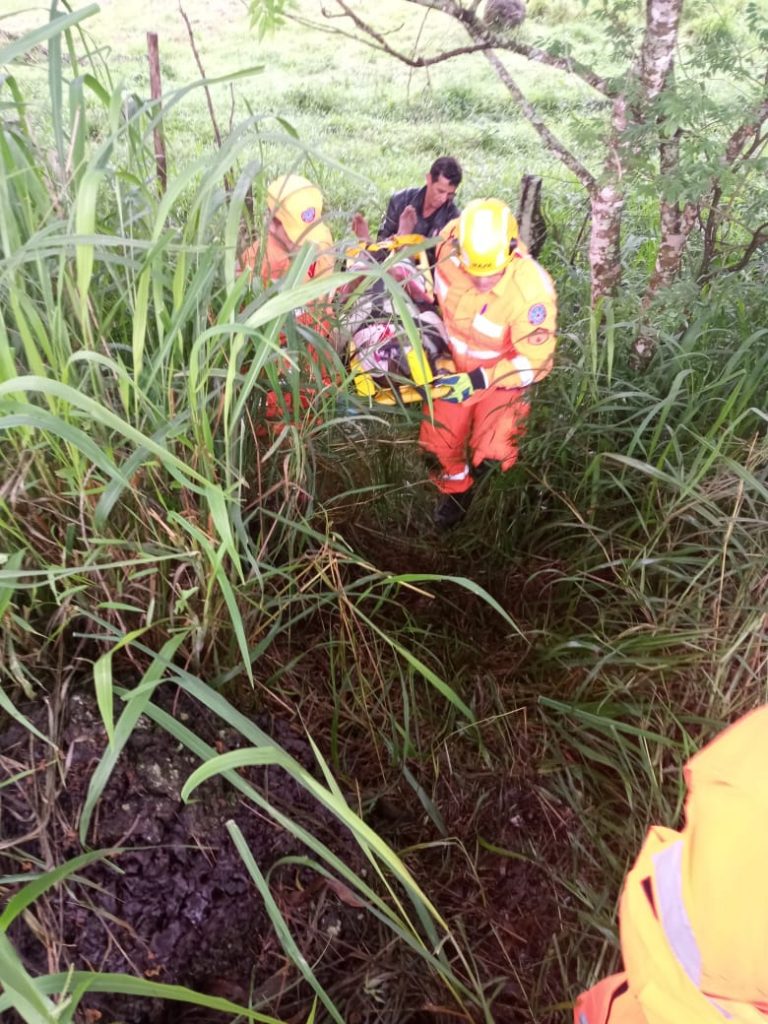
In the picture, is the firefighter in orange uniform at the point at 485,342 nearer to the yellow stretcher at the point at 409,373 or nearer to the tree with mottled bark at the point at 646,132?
the yellow stretcher at the point at 409,373

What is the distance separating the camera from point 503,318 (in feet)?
5.73

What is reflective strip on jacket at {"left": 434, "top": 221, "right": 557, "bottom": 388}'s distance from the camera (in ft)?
5.30

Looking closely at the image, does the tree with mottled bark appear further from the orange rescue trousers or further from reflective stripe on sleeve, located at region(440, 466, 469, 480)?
reflective stripe on sleeve, located at region(440, 466, 469, 480)

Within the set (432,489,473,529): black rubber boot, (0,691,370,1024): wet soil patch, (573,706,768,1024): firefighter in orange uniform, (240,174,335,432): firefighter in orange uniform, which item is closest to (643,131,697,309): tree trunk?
(432,489,473,529): black rubber boot

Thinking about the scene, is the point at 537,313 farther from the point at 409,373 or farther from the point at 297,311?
the point at 297,311

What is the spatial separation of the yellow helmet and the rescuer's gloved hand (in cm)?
27

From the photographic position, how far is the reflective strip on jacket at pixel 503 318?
1614mm

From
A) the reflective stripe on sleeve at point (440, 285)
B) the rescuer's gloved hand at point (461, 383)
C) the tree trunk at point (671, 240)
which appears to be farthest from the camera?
the reflective stripe on sleeve at point (440, 285)

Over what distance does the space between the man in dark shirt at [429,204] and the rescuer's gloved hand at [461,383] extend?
2.13ft

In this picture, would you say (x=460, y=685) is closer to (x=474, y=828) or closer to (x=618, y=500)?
(x=474, y=828)

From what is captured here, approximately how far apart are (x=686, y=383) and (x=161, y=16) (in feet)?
6.65

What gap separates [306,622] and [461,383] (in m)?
0.93

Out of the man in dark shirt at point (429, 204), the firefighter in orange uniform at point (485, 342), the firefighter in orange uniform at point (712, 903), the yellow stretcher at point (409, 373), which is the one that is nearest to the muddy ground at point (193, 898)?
the firefighter in orange uniform at point (712, 903)

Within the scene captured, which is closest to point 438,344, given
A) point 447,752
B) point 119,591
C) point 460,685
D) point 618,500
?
point 618,500
